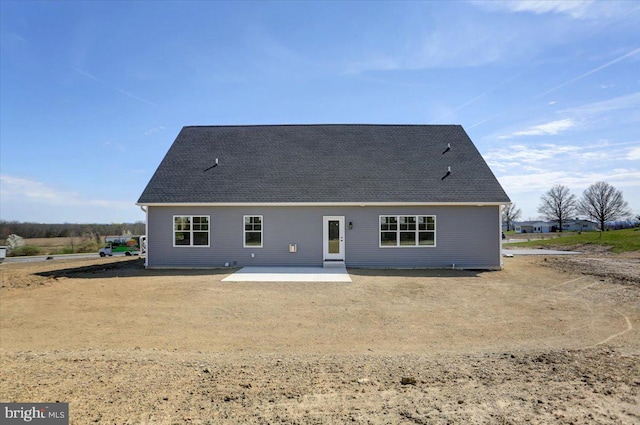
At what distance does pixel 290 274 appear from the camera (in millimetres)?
13695

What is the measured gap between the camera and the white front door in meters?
15.5

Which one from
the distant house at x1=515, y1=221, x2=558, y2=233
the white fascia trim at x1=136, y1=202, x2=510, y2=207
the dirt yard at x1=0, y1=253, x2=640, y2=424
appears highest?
the white fascia trim at x1=136, y1=202, x2=510, y2=207

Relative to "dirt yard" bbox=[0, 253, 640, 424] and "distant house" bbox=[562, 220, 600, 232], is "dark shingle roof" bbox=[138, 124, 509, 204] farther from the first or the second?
"distant house" bbox=[562, 220, 600, 232]

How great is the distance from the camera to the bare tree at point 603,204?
2315 inches

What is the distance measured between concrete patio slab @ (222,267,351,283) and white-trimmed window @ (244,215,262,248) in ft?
3.57

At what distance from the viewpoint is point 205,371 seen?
15.9 feet

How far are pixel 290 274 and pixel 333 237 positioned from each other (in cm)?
277

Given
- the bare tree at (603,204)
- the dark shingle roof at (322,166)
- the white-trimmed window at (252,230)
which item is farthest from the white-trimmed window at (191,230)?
the bare tree at (603,204)

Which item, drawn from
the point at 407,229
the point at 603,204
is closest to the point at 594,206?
the point at 603,204

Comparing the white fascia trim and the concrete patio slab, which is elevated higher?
the white fascia trim

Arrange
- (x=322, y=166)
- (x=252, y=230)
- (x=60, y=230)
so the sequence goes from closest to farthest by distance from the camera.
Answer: (x=252, y=230) < (x=322, y=166) < (x=60, y=230)
